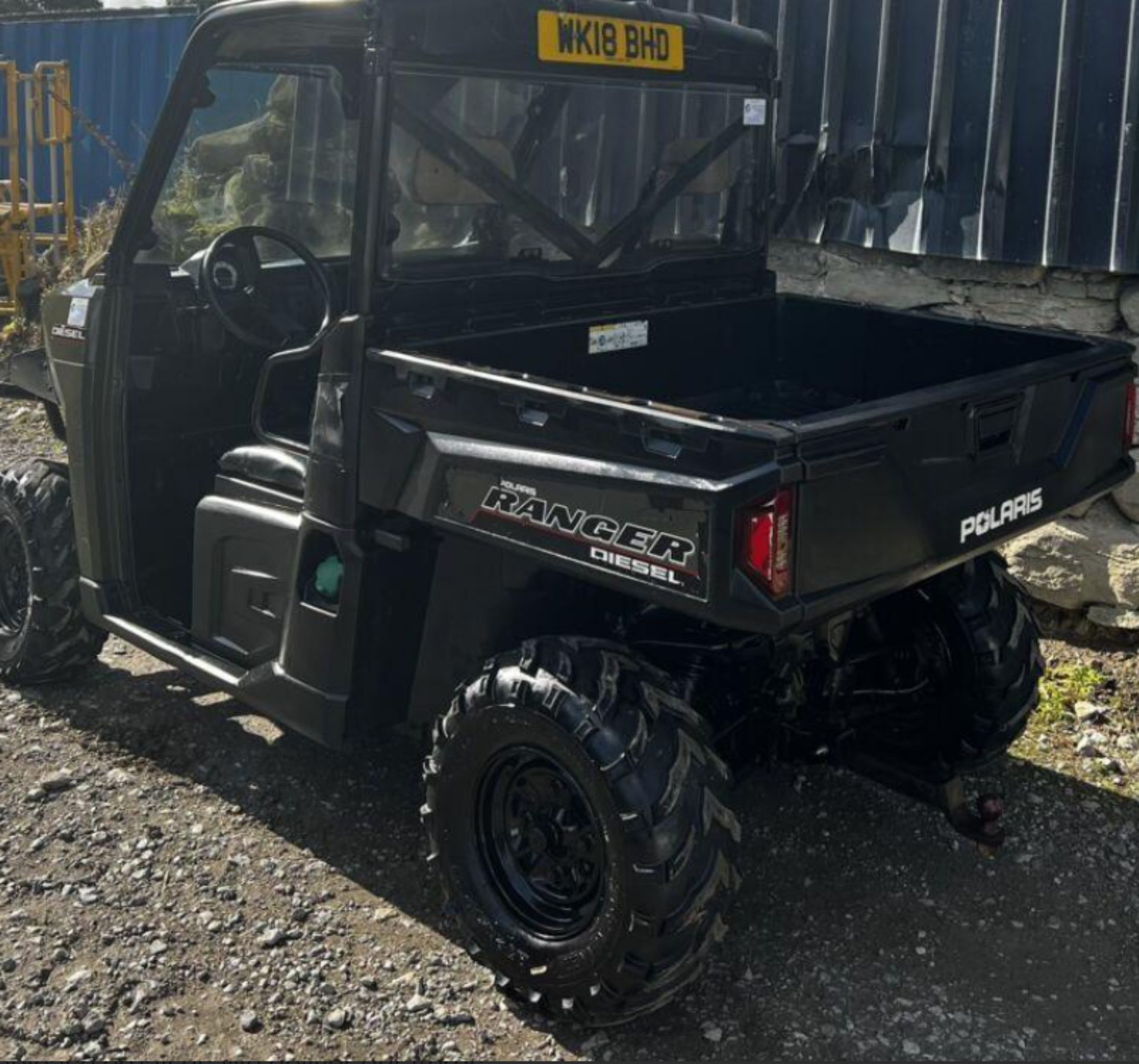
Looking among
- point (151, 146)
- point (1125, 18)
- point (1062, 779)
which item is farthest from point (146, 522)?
point (1125, 18)

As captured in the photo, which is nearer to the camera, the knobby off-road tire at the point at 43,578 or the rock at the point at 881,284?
the knobby off-road tire at the point at 43,578

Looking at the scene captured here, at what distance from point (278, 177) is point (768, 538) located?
2384 millimetres

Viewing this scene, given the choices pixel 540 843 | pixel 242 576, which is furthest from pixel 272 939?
pixel 242 576

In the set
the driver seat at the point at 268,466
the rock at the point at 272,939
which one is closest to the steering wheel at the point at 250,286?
the driver seat at the point at 268,466

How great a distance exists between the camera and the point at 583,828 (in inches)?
126

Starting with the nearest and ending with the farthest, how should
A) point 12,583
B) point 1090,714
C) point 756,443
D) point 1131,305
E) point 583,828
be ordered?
point 756,443
point 583,828
point 1090,714
point 12,583
point 1131,305

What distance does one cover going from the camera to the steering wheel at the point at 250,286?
13.7 feet

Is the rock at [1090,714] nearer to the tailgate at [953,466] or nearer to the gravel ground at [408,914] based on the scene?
the gravel ground at [408,914]

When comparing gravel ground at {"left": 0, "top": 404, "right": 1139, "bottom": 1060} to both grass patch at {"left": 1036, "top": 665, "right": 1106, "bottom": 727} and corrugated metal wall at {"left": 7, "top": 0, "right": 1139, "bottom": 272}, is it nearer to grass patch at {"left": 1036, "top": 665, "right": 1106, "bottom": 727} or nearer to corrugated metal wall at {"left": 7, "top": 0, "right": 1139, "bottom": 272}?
grass patch at {"left": 1036, "top": 665, "right": 1106, "bottom": 727}

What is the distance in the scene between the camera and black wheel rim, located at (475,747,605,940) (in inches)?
127

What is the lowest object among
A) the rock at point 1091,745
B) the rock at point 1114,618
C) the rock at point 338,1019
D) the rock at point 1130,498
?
the rock at point 338,1019

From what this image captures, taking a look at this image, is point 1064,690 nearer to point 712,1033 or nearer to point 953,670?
point 953,670

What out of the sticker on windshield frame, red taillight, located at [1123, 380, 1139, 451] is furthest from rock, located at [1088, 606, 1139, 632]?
the sticker on windshield frame

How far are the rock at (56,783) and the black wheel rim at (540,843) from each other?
158cm
